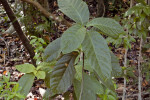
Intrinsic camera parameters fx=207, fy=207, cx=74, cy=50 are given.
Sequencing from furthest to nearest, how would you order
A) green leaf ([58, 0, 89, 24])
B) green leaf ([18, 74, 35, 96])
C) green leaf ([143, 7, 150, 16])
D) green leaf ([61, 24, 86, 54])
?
green leaf ([143, 7, 150, 16]) < green leaf ([18, 74, 35, 96]) < green leaf ([58, 0, 89, 24]) < green leaf ([61, 24, 86, 54])

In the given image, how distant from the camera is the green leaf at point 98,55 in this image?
2.25ft

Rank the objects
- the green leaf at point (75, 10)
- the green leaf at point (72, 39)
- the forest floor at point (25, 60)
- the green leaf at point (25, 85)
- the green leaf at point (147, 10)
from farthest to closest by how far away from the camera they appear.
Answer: the forest floor at point (25, 60)
the green leaf at point (147, 10)
the green leaf at point (25, 85)
the green leaf at point (75, 10)
the green leaf at point (72, 39)

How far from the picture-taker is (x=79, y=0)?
0.88 meters

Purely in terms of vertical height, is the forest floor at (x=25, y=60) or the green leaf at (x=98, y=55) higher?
the green leaf at (x=98, y=55)

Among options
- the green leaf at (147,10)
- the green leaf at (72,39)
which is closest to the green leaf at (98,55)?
the green leaf at (72,39)

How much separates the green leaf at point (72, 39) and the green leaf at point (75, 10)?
8cm

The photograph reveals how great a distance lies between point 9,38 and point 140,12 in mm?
3679

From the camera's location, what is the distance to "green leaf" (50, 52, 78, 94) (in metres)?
0.84

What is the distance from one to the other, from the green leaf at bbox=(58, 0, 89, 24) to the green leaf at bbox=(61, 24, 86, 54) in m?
0.08

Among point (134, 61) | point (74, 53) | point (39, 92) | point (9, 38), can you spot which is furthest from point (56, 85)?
point (9, 38)

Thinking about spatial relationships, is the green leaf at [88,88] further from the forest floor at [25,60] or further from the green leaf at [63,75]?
the forest floor at [25,60]

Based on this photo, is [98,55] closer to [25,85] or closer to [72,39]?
[72,39]

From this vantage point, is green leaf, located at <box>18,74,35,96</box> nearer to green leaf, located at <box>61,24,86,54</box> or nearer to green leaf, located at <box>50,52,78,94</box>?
green leaf, located at <box>50,52,78,94</box>

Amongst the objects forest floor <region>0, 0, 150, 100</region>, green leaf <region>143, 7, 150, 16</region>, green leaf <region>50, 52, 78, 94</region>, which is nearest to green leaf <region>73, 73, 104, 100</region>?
green leaf <region>50, 52, 78, 94</region>
